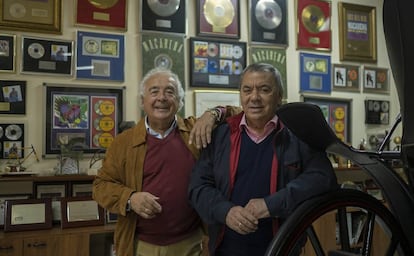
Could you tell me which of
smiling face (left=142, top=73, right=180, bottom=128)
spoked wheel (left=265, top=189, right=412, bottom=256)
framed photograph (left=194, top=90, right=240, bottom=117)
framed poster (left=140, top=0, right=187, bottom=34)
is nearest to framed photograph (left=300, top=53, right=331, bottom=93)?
framed photograph (left=194, top=90, right=240, bottom=117)

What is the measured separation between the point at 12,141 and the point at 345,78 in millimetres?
2815

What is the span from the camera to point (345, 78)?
4000mm

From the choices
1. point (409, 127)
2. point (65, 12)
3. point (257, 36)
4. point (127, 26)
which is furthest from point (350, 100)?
point (409, 127)

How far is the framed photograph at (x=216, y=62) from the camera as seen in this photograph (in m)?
3.42

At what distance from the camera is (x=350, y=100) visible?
4020 mm

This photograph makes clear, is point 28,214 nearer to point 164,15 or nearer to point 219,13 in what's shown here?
point 164,15

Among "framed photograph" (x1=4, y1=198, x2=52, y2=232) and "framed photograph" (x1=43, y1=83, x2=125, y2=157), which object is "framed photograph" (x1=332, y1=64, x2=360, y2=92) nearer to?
"framed photograph" (x1=43, y1=83, x2=125, y2=157)

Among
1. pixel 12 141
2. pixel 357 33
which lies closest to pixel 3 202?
pixel 12 141

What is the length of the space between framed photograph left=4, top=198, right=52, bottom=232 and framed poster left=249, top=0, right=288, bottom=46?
2043 mm

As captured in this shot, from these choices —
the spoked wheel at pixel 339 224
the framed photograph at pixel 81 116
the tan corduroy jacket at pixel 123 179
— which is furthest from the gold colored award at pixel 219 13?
the spoked wheel at pixel 339 224

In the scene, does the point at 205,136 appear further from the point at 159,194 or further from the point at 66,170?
the point at 66,170

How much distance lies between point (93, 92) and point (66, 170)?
58 centimetres

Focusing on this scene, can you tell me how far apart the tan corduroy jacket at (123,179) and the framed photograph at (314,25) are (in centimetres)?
228

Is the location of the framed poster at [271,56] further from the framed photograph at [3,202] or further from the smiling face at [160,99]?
the framed photograph at [3,202]
